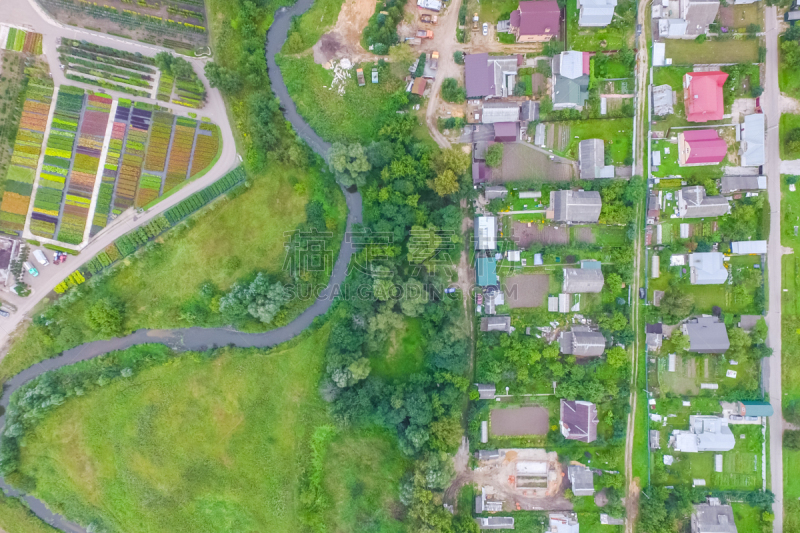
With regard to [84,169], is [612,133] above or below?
above

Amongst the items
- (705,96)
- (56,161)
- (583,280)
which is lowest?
(583,280)

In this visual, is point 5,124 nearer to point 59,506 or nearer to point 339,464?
point 59,506

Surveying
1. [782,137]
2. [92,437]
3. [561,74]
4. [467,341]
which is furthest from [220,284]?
[782,137]

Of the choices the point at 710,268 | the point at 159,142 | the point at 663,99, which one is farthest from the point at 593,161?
the point at 159,142

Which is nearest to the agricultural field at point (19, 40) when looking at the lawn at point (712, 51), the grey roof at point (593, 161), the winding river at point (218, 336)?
the winding river at point (218, 336)

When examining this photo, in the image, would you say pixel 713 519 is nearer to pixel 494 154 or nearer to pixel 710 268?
pixel 710 268

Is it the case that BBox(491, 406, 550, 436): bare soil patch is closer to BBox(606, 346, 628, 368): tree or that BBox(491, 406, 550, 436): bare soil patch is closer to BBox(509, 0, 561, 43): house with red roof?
BBox(606, 346, 628, 368): tree

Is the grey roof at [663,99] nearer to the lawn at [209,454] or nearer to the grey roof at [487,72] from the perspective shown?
the grey roof at [487,72]
